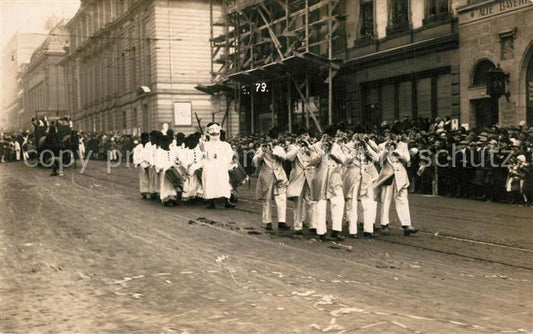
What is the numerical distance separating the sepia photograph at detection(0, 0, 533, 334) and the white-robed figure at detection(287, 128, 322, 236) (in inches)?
1.2

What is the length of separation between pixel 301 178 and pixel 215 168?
4670 millimetres

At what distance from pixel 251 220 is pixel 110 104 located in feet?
163

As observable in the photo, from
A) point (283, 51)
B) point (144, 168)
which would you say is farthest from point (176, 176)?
point (283, 51)

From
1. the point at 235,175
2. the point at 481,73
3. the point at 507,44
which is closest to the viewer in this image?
the point at 235,175

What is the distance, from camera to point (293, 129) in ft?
105

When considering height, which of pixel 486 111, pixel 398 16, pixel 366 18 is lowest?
pixel 486 111

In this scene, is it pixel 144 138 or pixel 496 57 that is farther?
pixel 496 57

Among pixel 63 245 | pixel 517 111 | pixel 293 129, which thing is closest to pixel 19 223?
pixel 63 245

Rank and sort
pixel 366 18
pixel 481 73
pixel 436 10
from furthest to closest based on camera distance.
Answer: pixel 366 18 → pixel 436 10 → pixel 481 73

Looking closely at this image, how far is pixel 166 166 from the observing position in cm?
1709

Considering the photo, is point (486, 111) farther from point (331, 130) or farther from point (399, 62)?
point (331, 130)

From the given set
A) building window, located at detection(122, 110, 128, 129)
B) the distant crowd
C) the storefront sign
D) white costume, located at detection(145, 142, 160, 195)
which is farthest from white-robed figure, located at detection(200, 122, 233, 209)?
building window, located at detection(122, 110, 128, 129)

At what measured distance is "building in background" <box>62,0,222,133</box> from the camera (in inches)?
1877

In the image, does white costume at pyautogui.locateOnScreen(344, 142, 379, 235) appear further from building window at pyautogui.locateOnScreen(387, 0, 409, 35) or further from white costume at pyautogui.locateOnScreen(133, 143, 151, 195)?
building window at pyautogui.locateOnScreen(387, 0, 409, 35)
